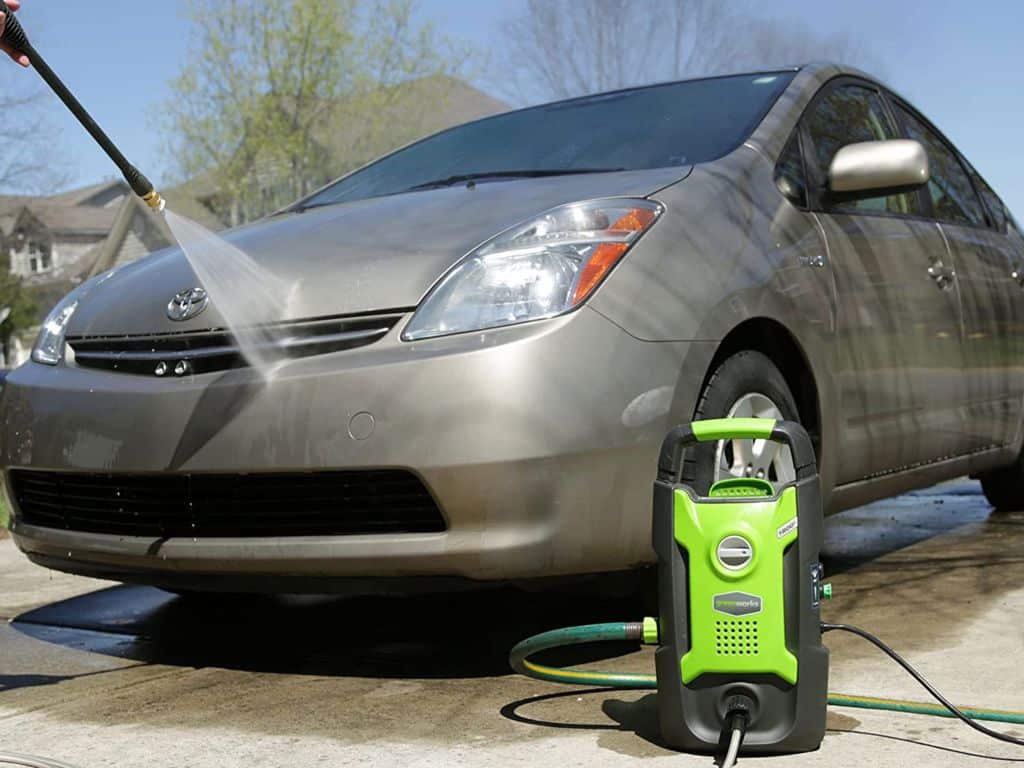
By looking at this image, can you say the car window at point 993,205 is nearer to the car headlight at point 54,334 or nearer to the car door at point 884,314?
the car door at point 884,314

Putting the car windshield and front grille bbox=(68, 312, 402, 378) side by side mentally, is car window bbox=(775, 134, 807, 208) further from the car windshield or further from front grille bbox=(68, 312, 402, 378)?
front grille bbox=(68, 312, 402, 378)

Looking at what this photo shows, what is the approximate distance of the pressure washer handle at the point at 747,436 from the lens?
7.84 ft

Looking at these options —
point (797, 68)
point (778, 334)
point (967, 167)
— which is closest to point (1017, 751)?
point (778, 334)

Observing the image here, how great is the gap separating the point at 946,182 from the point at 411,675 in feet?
10.1

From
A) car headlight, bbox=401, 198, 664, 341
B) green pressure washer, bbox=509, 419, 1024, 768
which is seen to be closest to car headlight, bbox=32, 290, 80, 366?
car headlight, bbox=401, 198, 664, 341

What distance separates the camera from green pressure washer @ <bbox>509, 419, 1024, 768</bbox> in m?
2.33

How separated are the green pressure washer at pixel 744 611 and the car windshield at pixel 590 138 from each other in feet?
4.63

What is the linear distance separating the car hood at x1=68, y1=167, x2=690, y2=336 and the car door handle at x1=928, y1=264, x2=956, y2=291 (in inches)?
54.7

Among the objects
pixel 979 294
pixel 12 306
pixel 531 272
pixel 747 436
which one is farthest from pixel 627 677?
pixel 12 306

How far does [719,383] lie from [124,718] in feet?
5.17

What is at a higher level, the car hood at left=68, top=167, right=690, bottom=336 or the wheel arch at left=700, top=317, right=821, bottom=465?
the car hood at left=68, top=167, right=690, bottom=336

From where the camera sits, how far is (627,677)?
272 cm

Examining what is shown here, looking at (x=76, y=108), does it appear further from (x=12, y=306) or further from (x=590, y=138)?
(x=12, y=306)

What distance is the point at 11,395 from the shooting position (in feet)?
11.7
